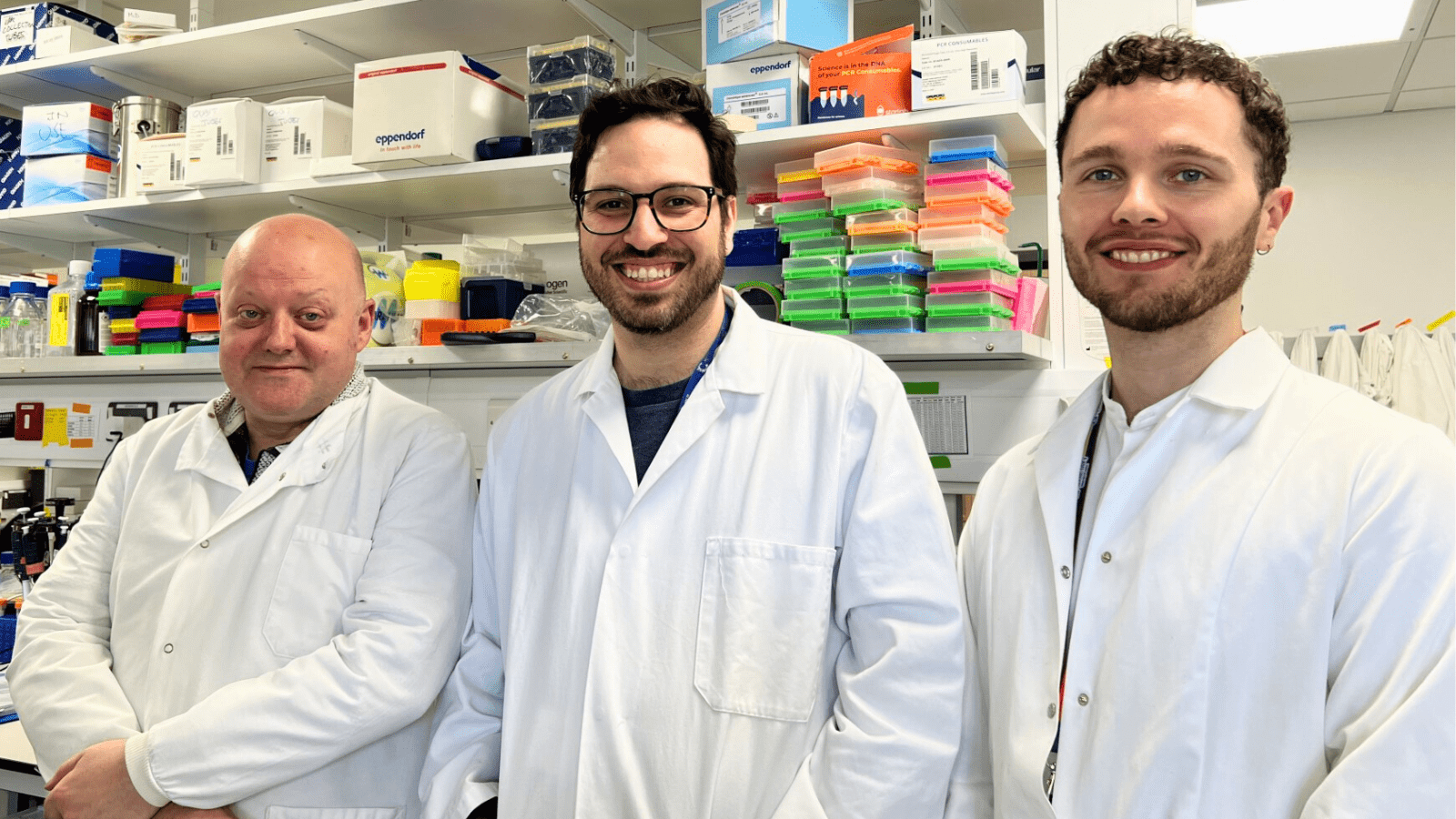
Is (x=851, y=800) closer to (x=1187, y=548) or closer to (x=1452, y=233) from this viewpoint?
(x=1187, y=548)

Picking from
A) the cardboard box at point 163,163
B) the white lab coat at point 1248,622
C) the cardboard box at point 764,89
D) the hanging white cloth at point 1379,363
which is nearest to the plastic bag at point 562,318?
the cardboard box at point 764,89

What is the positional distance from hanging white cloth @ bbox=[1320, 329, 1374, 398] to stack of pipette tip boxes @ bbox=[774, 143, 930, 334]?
1889 mm

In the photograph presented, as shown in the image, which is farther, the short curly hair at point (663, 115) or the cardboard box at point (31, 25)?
the cardboard box at point (31, 25)

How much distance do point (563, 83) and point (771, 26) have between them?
581 millimetres

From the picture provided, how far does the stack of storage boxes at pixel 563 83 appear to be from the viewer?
2439mm

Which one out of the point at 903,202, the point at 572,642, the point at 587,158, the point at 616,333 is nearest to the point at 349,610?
the point at 572,642

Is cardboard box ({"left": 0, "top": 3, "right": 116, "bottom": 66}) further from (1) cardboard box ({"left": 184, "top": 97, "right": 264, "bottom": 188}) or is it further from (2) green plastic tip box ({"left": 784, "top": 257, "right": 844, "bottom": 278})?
(2) green plastic tip box ({"left": 784, "top": 257, "right": 844, "bottom": 278})

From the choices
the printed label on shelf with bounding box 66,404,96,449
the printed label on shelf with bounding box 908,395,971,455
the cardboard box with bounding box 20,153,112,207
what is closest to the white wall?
the printed label on shelf with bounding box 908,395,971,455

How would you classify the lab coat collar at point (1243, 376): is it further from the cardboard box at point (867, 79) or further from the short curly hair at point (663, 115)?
the cardboard box at point (867, 79)

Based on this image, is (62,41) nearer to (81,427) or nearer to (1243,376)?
(81,427)

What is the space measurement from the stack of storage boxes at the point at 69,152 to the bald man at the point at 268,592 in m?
1.77

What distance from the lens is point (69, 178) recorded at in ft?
10.3

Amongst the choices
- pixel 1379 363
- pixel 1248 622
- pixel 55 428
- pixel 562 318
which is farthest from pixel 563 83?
pixel 1379 363

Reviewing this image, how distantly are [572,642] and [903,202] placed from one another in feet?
4.12
